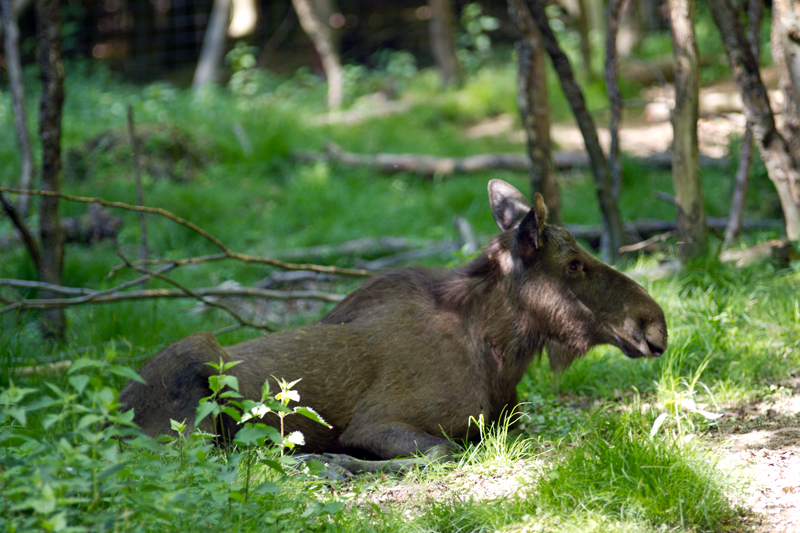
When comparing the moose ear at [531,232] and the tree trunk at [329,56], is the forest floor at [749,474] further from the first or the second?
the tree trunk at [329,56]

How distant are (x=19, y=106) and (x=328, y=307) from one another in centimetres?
340

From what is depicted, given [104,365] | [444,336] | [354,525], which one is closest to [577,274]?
[444,336]

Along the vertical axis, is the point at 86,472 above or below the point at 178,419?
above

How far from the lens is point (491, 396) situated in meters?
3.99

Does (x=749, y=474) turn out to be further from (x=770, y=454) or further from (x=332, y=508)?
(x=332, y=508)

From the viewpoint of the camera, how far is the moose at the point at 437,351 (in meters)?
3.72

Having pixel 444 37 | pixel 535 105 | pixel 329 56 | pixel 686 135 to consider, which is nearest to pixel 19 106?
pixel 535 105

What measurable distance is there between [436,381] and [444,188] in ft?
18.0

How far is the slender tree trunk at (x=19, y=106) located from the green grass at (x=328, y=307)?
2.26 ft

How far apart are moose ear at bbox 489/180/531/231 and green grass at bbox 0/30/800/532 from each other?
966 millimetres

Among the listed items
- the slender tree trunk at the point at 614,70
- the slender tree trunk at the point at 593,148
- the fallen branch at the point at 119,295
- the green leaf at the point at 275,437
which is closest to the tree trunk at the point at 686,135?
the slender tree trunk at the point at 614,70

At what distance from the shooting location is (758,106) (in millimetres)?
5148

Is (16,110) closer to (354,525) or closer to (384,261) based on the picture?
(384,261)

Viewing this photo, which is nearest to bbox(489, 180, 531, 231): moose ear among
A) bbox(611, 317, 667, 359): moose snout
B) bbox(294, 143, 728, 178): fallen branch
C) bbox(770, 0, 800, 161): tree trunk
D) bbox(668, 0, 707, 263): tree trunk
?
bbox(611, 317, 667, 359): moose snout
